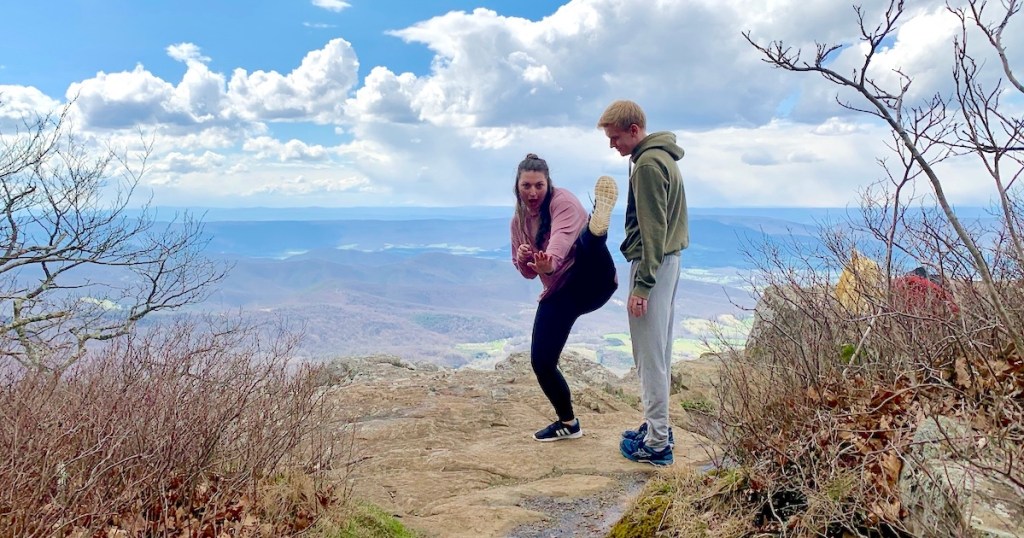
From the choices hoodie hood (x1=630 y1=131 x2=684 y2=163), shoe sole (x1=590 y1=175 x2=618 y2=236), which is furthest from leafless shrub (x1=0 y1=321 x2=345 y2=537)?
hoodie hood (x1=630 y1=131 x2=684 y2=163)

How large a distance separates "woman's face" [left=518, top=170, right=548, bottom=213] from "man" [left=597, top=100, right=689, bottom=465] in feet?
2.00

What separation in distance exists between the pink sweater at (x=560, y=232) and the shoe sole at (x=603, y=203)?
157 mm

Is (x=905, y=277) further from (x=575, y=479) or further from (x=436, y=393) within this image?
(x=436, y=393)

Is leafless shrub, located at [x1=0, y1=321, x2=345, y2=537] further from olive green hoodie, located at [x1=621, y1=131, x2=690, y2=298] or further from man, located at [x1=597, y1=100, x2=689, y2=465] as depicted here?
olive green hoodie, located at [x1=621, y1=131, x2=690, y2=298]

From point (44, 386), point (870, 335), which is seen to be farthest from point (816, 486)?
point (44, 386)

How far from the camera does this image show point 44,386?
4422 mm

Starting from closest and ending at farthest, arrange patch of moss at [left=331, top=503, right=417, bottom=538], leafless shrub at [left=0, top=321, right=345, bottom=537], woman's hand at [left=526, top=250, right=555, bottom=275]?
leafless shrub at [left=0, top=321, right=345, bottom=537] → patch of moss at [left=331, top=503, right=417, bottom=538] → woman's hand at [left=526, top=250, right=555, bottom=275]

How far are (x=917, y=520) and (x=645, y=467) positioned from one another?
8.95 ft

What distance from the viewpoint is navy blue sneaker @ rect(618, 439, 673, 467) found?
197 inches

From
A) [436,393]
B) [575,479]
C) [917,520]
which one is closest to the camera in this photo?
[917,520]

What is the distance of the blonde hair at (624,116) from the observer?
4598 mm

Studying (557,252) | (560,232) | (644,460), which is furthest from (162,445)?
(644,460)

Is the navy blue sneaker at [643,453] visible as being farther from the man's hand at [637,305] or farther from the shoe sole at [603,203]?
the shoe sole at [603,203]

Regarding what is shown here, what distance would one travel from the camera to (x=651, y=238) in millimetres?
4344
